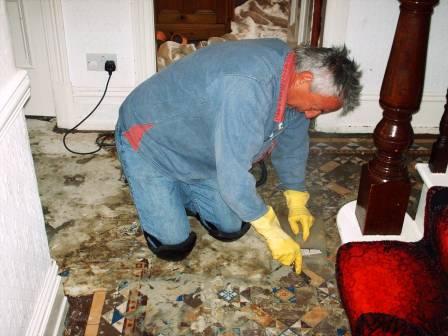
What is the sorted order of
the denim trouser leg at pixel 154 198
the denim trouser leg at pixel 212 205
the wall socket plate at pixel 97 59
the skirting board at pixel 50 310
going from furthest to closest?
the wall socket plate at pixel 97 59, the denim trouser leg at pixel 212 205, the denim trouser leg at pixel 154 198, the skirting board at pixel 50 310

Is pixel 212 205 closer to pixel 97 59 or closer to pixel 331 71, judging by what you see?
pixel 331 71

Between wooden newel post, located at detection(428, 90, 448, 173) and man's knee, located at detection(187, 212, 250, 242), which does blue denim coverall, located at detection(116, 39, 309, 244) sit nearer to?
man's knee, located at detection(187, 212, 250, 242)

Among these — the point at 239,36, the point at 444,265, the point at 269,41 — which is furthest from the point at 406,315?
the point at 239,36

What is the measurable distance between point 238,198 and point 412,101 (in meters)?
0.57

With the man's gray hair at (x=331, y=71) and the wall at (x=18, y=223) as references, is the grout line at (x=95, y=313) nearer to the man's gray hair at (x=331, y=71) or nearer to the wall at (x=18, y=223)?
the wall at (x=18, y=223)

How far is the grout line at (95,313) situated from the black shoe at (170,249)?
0.24 m

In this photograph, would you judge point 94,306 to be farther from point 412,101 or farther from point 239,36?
point 239,36

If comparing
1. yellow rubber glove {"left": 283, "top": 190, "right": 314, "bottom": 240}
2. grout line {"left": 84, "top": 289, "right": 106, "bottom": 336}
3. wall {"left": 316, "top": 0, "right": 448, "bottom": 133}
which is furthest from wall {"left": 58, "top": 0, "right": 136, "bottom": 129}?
grout line {"left": 84, "top": 289, "right": 106, "bottom": 336}

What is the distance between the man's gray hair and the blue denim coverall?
79mm

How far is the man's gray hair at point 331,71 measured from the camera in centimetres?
138

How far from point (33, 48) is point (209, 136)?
60.7 inches

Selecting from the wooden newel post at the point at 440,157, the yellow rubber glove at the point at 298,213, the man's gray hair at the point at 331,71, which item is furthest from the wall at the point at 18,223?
the wooden newel post at the point at 440,157

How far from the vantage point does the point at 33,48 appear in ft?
8.73

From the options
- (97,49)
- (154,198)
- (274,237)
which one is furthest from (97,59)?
(274,237)
